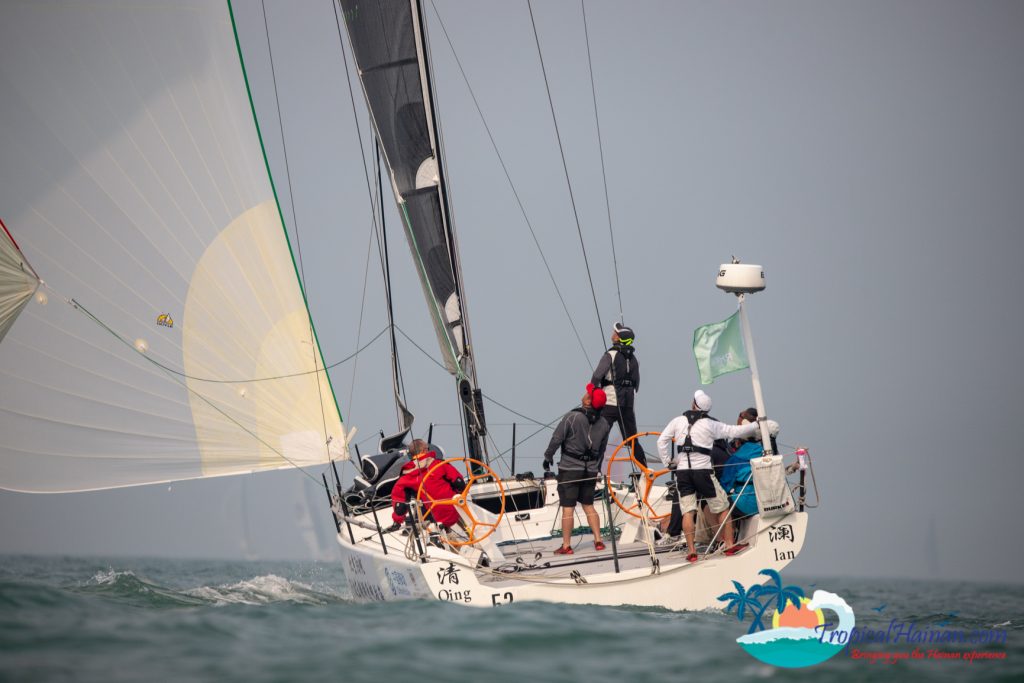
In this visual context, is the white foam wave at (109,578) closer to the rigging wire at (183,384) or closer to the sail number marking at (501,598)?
the rigging wire at (183,384)

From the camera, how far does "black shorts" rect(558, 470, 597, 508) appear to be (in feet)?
26.7

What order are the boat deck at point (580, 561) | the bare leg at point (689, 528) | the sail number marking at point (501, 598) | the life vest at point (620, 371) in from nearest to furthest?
1. the sail number marking at point (501, 598)
2. the boat deck at point (580, 561)
3. the bare leg at point (689, 528)
4. the life vest at point (620, 371)

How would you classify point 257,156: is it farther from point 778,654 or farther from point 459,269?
point 778,654

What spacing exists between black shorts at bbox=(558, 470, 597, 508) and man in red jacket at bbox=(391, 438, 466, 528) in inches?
32.2

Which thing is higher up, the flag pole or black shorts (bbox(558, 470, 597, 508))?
the flag pole

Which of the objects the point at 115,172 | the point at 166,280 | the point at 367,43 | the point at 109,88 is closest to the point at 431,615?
the point at 166,280

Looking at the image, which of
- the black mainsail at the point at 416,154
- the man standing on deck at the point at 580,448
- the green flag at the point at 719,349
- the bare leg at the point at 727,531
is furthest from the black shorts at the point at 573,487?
the black mainsail at the point at 416,154

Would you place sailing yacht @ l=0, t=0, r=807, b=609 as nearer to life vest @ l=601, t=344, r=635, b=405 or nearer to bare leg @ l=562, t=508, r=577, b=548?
bare leg @ l=562, t=508, r=577, b=548

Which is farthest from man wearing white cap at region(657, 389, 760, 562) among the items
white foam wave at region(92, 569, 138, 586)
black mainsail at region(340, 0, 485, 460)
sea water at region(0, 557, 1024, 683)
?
white foam wave at region(92, 569, 138, 586)

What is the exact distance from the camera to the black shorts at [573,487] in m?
8.13

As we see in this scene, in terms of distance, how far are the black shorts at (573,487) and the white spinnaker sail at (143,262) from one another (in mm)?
2596

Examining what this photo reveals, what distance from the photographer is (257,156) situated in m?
9.27

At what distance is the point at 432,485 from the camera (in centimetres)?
835

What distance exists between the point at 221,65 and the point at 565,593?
5.59 meters
